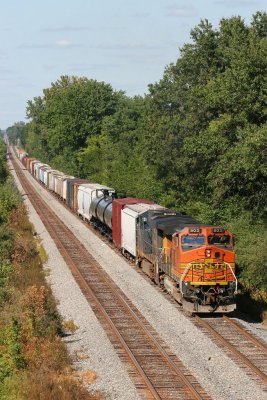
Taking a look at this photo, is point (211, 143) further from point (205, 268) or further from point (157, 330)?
point (157, 330)

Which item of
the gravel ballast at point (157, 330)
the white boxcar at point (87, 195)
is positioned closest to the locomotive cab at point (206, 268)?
the gravel ballast at point (157, 330)

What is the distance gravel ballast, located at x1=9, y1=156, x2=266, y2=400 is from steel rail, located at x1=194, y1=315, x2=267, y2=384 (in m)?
0.34

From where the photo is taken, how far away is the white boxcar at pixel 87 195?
54.6m

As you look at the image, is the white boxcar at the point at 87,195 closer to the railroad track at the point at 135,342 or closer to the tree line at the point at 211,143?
the tree line at the point at 211,143

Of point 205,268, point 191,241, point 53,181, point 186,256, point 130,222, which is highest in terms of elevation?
point 191,241

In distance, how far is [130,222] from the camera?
3694 cm

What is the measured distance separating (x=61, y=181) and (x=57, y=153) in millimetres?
61452

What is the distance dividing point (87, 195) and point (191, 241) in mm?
31823

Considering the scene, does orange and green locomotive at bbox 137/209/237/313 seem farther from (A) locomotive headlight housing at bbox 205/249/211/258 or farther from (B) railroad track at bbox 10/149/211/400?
(B) railroad track at bbox 10/149/211/400

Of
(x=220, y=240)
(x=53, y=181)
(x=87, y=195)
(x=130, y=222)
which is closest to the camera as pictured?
(x=220, y=240)

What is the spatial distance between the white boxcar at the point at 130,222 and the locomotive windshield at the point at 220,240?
9.89 metres

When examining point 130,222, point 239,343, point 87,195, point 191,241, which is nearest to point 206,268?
point 191,241

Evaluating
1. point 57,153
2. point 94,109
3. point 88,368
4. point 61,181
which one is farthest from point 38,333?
point 57,153

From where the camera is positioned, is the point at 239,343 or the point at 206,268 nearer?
the point at 239,343
